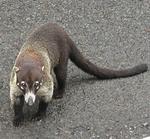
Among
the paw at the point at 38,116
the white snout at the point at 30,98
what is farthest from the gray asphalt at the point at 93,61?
the white snout at the point at 30,98

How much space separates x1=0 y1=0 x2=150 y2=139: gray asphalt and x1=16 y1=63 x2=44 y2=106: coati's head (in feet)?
2.12

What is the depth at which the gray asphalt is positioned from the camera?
6629 millimetres

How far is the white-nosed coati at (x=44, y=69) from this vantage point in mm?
6176

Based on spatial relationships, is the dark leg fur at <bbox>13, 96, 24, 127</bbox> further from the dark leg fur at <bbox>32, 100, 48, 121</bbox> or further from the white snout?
the white snout

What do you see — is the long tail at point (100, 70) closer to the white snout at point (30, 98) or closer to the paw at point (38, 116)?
the paw at point (38, 116)

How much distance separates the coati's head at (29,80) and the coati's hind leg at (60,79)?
1.06m

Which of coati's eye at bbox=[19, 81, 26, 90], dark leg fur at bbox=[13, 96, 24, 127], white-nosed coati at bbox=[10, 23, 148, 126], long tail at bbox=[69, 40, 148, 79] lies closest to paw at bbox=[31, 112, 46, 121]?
white-nosed coati at bbox=[10, 23, 148, 126]

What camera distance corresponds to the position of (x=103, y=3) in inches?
388

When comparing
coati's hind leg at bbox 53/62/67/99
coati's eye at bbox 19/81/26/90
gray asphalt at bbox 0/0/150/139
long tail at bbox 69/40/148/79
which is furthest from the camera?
long tail at bbox 69/40/148/79

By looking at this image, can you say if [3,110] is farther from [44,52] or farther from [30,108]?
[44,52]

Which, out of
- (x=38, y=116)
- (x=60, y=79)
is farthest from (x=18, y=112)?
(x=60, y=79)

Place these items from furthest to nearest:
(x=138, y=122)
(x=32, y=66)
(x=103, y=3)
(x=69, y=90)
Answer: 1. (x=103, y=3)
2. (x=69, y=90)
3. (x=138, y=122)
4. (x=32, y=66)

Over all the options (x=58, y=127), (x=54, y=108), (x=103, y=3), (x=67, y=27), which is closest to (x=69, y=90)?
(x=54, y=108)

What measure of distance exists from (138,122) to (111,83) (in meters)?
1.01
